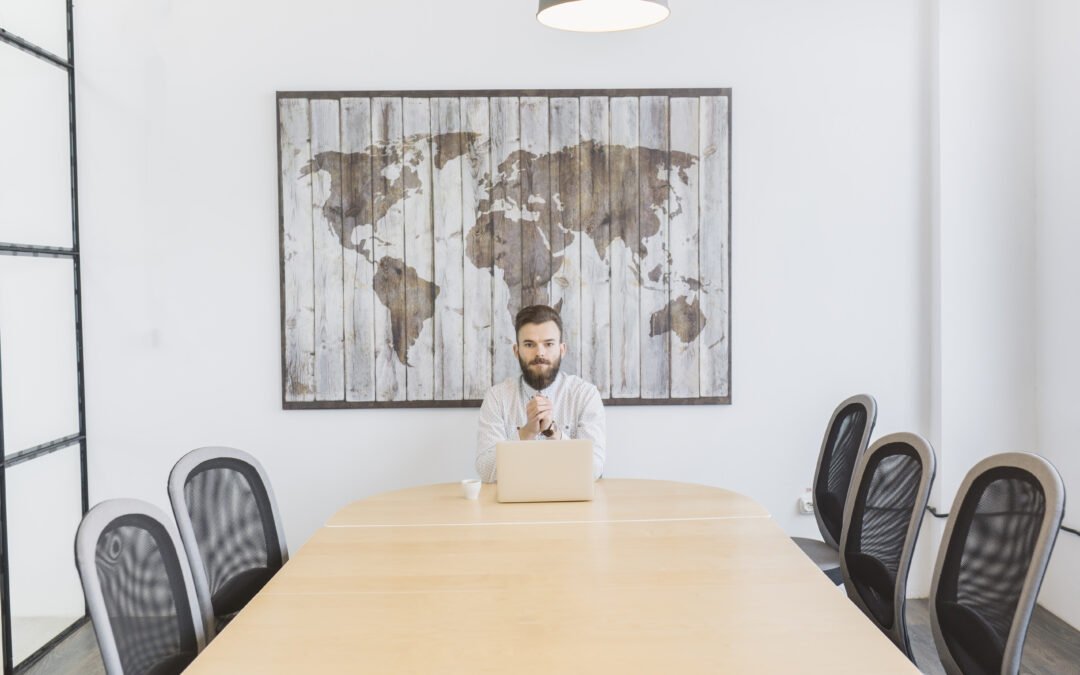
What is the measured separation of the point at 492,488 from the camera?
9.97 ft

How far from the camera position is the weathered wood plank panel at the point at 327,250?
3738mm

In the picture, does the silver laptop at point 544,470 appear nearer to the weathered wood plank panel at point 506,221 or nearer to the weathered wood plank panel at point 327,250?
the weathered wood plank panel at point 506,221

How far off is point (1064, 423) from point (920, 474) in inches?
70.9

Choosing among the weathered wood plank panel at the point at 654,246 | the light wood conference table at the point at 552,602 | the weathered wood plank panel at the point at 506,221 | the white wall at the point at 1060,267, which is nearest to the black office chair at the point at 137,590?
the light wood conference table at the point at 552,602

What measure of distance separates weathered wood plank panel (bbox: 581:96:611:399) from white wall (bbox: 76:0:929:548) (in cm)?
19

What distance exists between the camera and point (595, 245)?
378cm

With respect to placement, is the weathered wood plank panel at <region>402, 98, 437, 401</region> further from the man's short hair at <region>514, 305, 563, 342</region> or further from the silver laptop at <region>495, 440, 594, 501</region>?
the silver laptop at <region>495, 440, 594, 501</region>

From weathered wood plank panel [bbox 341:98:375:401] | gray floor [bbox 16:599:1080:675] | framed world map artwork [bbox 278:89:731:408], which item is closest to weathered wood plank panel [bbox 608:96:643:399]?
framed world map artwork [bbox 278:89:731:408]

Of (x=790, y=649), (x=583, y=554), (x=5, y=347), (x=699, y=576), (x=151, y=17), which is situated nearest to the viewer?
(x=790, y=649)

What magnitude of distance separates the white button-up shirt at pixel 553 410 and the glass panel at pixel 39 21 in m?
2.31

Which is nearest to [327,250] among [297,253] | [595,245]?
[297,253]

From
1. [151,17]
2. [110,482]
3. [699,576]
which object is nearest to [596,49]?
[151,17]

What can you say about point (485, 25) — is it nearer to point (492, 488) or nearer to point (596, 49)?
point (596, 49)

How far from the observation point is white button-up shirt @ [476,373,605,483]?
3365 mm
